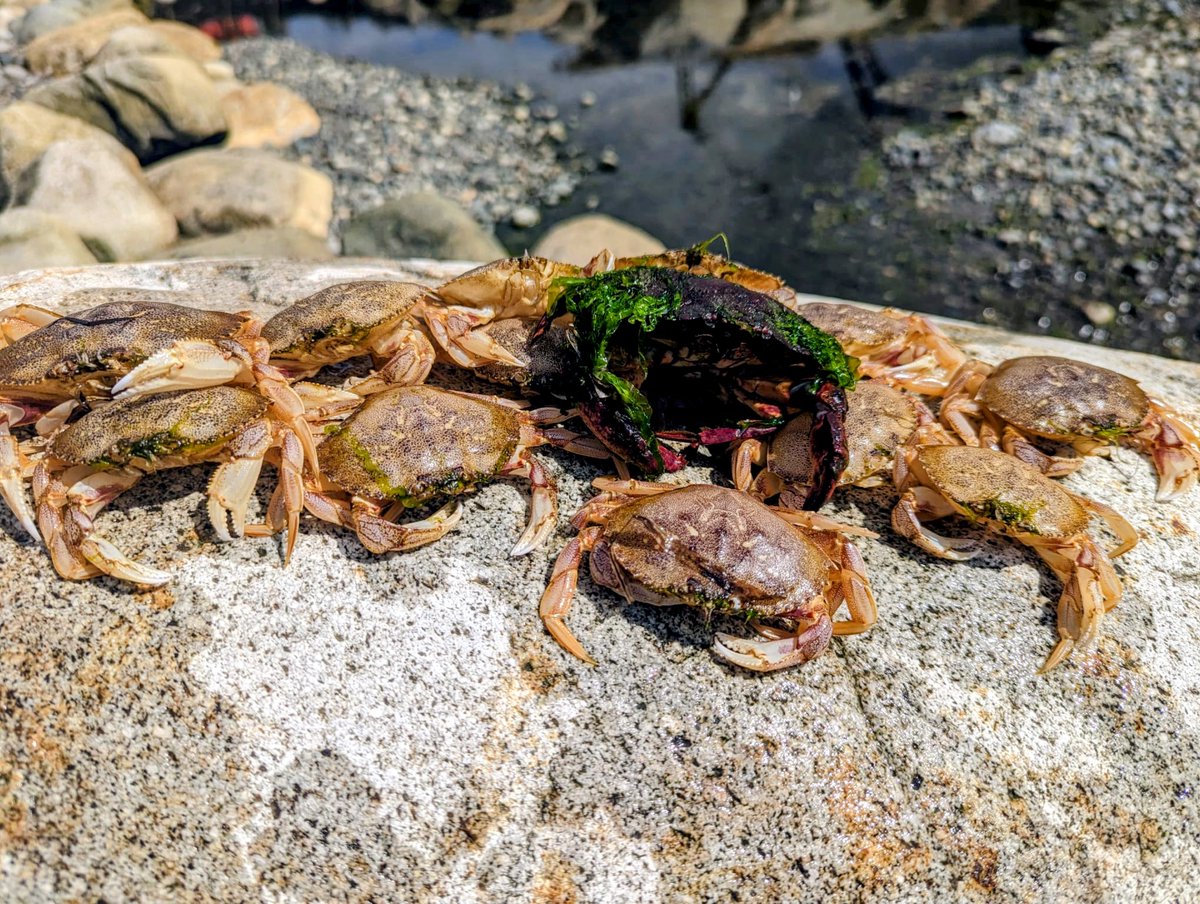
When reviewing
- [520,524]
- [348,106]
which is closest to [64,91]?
[348,106]

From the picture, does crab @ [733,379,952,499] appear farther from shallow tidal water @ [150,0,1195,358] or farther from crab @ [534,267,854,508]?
shallow tidal water @ [150,0,1195,358]

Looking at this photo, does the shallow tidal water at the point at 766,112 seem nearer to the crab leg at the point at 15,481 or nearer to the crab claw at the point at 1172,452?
the crab claw at the point at 1172,452

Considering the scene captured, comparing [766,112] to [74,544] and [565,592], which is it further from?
[74,544]

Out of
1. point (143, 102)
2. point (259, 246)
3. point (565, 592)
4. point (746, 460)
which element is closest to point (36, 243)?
point (259, 246)

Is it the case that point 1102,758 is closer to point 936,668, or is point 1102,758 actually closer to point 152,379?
point 936,668

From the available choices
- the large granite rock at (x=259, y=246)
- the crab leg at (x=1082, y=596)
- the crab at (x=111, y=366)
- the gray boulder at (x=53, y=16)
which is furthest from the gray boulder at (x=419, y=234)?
the gray boulder at (x=53, y=16)

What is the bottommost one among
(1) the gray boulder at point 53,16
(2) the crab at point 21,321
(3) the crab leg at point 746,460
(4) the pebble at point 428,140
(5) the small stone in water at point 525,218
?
(5) the small stone in water at point 525,218
